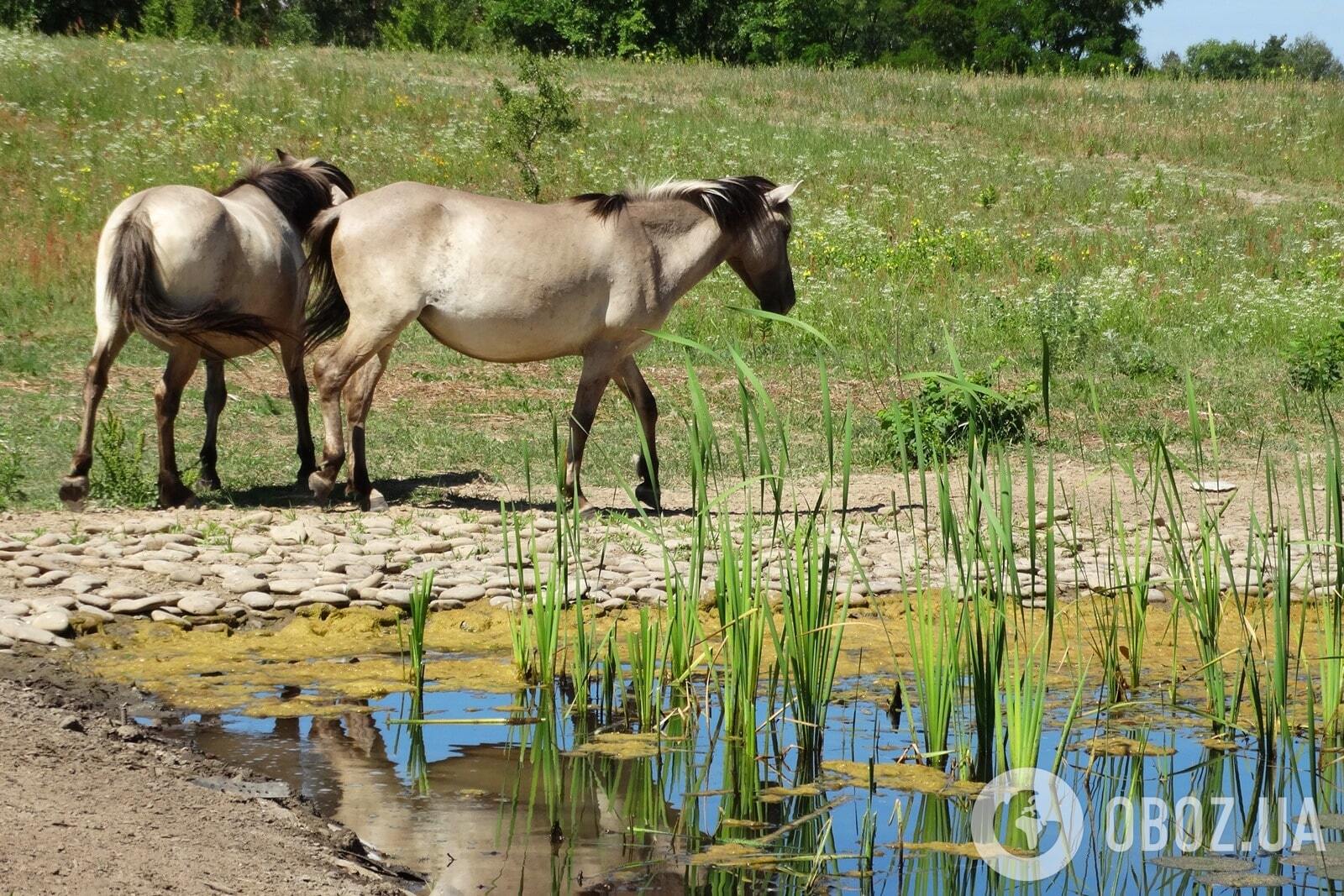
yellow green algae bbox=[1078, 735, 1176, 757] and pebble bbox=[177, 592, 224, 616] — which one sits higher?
pebble bbox=[177, 592, 224, 616]

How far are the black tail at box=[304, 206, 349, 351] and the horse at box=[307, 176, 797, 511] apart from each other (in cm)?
1

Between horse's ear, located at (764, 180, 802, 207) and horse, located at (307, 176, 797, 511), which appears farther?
horse's ear, located at (764, 180, 802, 207)

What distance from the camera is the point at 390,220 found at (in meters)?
8.45

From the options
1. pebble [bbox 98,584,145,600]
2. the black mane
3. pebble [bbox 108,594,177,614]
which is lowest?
pebble [bbox 108,594,177,614]

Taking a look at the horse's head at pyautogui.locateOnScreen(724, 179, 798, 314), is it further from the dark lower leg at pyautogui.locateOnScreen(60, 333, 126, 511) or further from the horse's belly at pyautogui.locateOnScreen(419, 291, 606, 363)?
the dark lower leg at pyautogui.locateOnScreen(60, 333, 126, 511)

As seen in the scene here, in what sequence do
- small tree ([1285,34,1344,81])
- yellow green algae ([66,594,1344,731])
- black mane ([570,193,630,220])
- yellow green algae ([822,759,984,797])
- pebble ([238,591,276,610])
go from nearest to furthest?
yellow green algae ([822,759,984,797]), yellow green algae ([66,594,1344,731]), pebble ([238,591,276,610]), black mane ([570,193,630,220]), small tree ([1285,34,1344,81])

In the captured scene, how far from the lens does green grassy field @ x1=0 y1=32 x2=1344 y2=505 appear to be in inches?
485

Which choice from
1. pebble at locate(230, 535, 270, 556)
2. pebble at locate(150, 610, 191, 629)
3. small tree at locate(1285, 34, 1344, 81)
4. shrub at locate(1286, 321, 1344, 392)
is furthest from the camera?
small tree at locate(1285, 34, 1344, 81)

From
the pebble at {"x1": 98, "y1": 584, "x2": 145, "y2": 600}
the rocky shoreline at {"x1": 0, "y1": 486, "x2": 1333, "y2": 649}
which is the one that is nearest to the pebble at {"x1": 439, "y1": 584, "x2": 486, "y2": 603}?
the rocky shoreline at {"x1": 0, "y1": 486, "x2": 1333, "y2": 649}

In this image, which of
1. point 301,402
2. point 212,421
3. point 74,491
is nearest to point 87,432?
point 74,491

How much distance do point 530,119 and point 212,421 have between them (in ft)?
42.1

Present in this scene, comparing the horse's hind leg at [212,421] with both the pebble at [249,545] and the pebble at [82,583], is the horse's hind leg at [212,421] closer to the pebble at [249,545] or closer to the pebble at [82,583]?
the pebble at [249,545]

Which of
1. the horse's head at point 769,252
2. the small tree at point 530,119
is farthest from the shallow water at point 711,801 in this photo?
the small tree at point 530,119

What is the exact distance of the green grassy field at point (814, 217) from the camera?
1233 cm
